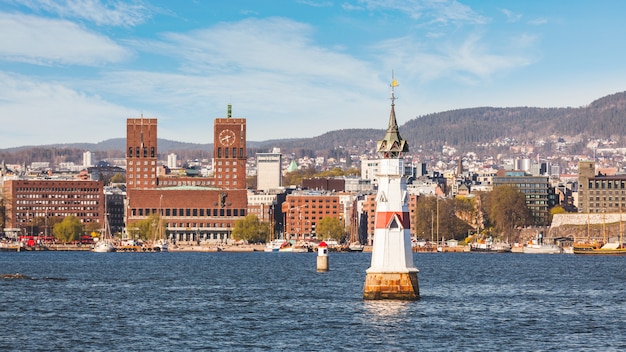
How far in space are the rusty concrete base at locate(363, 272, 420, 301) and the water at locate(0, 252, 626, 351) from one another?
0.44 m

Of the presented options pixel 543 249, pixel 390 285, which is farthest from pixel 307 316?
pixel 543 249

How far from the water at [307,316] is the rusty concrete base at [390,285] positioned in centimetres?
44

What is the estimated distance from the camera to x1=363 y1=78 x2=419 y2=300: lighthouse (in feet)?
181

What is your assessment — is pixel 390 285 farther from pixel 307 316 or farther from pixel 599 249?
pixel 599 249

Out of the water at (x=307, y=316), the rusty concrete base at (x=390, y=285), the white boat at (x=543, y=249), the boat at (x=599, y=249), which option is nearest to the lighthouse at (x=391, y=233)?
the rusty concrete base at (x=390, y=285)

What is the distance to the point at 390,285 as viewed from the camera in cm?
5553

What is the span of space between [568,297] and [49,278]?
3885 cm

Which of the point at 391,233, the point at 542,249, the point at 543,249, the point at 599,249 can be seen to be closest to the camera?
the point at 391,233

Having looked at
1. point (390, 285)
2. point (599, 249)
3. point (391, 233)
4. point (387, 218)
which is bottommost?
point (599, 249)

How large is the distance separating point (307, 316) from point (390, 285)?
5585 mm

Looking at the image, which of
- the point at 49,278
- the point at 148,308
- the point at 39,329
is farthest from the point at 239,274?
the point at 39,329

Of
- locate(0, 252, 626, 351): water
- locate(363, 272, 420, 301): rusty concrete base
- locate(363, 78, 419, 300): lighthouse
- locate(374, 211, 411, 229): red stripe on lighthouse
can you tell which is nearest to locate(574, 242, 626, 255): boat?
locate(0, 252, 626, 351): water

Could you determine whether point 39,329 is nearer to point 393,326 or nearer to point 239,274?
point 393,326

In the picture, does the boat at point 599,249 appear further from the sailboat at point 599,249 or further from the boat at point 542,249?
the boat at point 542,249
